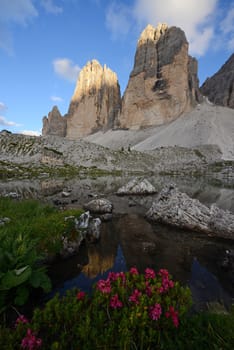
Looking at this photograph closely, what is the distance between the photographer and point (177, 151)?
106 m

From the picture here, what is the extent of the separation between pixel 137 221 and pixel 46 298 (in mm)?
8008

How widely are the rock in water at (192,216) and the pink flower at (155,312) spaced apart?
8648mm

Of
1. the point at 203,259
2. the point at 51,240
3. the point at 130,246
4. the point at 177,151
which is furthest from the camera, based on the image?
the point at 177,151

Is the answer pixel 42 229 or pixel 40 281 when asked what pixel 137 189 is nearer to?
pixel 42 229

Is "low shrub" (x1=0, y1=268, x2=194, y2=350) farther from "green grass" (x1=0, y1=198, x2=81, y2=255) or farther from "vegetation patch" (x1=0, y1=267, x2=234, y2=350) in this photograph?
"green grass" (x1=0, y1=198, x2=81, y2=255)

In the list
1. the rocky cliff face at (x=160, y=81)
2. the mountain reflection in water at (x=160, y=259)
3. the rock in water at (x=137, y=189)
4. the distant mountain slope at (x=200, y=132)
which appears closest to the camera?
the mountain reflection in water at (x=160, y=259)

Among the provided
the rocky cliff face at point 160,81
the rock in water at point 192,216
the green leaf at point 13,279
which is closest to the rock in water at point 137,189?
the rock in water at point 192,216

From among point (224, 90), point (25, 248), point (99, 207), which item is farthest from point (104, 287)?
point (224, 90)

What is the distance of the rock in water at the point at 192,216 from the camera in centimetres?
972

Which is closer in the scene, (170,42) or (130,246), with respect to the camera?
(130,246)

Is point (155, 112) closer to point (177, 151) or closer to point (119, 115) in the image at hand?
point (119, 115)

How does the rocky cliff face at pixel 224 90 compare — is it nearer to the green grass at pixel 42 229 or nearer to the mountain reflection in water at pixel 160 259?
the mountain reflection in water at pixel 160 259

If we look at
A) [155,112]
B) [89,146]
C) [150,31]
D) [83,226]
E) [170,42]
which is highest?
[150,31]

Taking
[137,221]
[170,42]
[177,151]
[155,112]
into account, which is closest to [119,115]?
[155,112]
